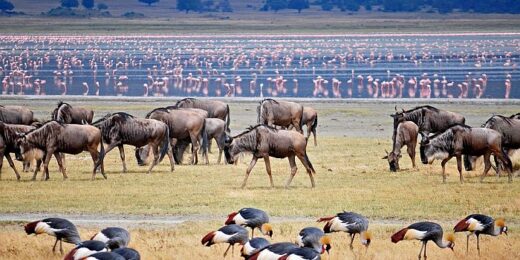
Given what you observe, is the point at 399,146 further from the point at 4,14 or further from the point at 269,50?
the point at 4,14

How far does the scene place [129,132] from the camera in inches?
1009

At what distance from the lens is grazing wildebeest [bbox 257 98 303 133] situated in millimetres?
30953

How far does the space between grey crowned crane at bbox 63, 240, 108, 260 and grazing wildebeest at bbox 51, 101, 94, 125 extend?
580 inches

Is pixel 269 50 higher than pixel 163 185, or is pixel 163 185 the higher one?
pixel 163 185

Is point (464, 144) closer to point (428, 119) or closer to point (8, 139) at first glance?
point (428, 119)

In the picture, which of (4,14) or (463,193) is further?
(4,14)

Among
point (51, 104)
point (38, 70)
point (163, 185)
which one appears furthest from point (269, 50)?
point (163, 185)

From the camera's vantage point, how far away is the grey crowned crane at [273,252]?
12797 millimetres

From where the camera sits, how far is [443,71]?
73250mm

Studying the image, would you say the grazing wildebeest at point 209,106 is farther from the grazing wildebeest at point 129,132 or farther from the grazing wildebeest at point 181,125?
the grazing wildebeest at point 129,132

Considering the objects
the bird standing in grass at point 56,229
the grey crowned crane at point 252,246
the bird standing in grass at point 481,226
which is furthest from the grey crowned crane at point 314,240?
the bird standing in grass at point 56,229

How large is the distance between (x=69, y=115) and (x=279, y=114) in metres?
5.79

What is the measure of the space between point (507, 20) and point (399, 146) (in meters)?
148

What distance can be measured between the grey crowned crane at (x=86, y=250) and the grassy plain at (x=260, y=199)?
2228 millimetres
